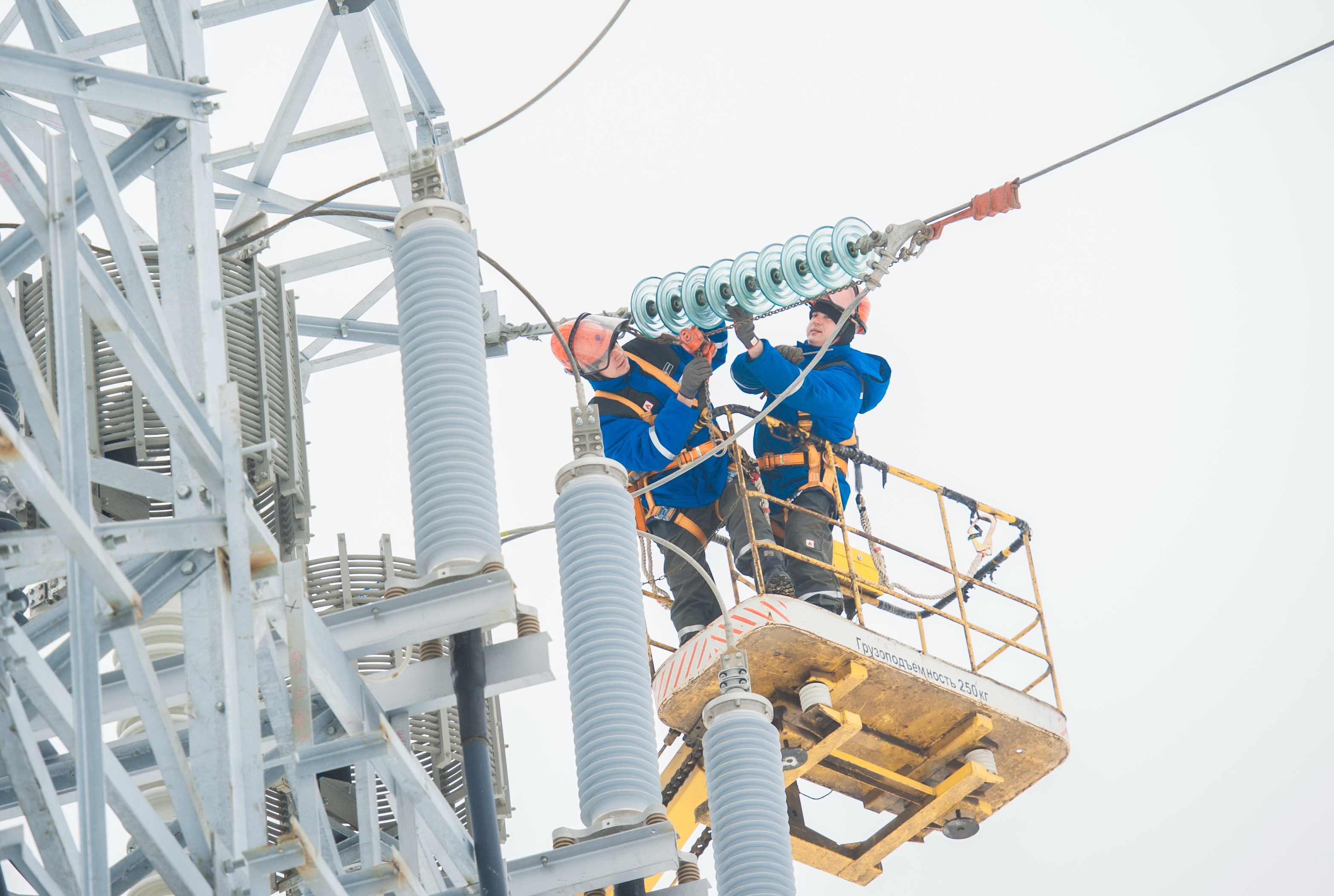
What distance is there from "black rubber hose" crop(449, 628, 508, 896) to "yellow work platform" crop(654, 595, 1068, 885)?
6.33m

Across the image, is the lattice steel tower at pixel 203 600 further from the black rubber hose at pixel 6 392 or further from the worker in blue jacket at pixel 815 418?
the worker in blue jacket at pixel 815 418

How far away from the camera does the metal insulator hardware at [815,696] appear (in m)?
14.1

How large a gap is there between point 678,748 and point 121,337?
9.03 meters

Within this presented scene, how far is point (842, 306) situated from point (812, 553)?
2.17 meters

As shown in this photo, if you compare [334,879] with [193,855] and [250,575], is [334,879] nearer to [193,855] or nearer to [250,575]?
[193,855]

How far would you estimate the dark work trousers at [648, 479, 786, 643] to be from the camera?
14.7 metres

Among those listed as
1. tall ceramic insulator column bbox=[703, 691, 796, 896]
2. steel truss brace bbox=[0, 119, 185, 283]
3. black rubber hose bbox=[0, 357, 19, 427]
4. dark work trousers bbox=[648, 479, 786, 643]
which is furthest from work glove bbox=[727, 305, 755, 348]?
steel truss brace bbox=[0, 119, 185, 283]

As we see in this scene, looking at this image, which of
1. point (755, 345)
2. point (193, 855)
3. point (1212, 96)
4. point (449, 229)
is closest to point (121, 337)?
point (193, 855)

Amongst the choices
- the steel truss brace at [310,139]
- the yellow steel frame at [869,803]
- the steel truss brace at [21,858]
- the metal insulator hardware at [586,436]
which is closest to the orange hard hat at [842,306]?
the yellow steel frame at [869,803]

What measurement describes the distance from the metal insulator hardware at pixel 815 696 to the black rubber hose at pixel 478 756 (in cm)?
698

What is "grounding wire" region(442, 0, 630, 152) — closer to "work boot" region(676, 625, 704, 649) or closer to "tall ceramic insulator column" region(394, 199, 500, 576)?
"tall ceramic insulator column" region(394, 199, 500, 576)

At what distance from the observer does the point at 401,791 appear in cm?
737

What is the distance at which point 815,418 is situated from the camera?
50.4 feet

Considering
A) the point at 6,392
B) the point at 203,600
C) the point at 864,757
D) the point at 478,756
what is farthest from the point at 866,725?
the point at 203,600
